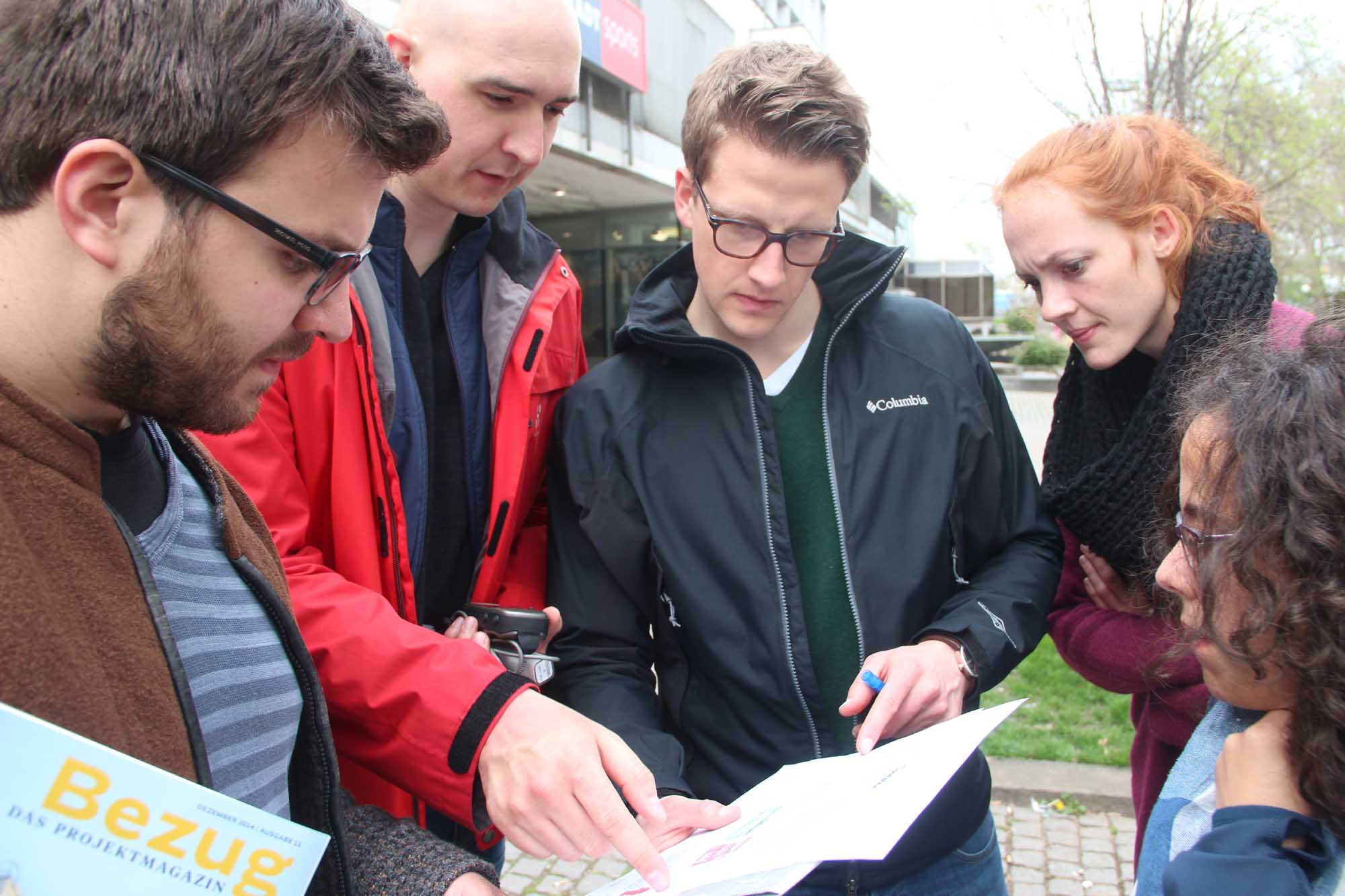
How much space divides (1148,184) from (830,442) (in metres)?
0.87

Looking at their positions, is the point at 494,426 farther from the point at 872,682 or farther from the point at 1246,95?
A: the point at 1246,95

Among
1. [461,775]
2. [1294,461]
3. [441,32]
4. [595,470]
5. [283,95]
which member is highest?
[441,32]

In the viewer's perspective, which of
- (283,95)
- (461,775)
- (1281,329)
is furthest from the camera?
(1281,329)

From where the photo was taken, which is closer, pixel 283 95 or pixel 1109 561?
pixel 283 95

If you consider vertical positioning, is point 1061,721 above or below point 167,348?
below

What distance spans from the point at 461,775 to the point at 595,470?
656 mm

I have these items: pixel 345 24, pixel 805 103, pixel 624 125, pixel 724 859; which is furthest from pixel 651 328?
pixel 624 125

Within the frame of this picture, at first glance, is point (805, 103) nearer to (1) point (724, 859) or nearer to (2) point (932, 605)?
(2) point (932, 605)

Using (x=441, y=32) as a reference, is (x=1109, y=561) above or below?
below

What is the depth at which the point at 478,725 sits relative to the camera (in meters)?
1.58

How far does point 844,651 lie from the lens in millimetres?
1952

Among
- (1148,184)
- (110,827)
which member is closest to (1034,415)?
(1148,184)

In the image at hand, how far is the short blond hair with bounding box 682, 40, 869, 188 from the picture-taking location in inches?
78.7

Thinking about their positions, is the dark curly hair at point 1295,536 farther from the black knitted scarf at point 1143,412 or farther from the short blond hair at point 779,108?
the short blond hair at point 779,108
